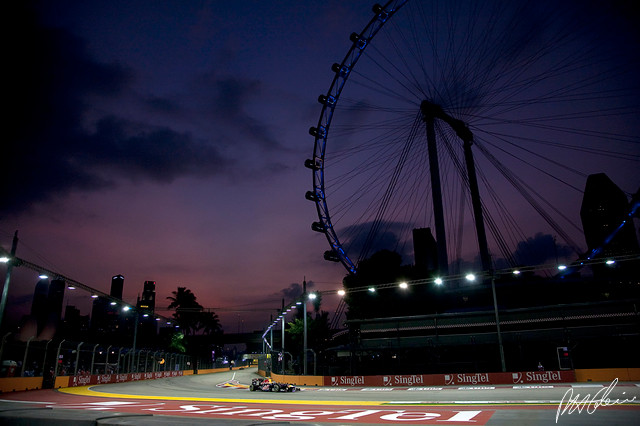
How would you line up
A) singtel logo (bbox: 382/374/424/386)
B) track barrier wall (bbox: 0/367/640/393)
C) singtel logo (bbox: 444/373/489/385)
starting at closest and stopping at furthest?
track barrier wall (bbox: 0/367/640/393), singtel logo (bbox: 444/373/489/385), singtel logo (bbox: 382/374/424/386)

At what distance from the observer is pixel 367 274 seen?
79812mm

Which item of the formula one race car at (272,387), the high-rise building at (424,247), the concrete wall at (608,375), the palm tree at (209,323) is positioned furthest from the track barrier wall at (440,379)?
the high-rise building at (424,247)

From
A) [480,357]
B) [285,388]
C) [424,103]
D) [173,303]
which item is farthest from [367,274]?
[173,303]

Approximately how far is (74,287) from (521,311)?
168 ft

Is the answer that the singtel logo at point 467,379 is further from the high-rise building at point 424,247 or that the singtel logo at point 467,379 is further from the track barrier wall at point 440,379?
the high-rise building at point 424,247

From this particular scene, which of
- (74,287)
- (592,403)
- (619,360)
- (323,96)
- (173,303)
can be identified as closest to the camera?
(592,403)

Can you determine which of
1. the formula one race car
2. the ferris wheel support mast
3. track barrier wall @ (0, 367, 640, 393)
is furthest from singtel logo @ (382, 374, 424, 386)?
the ferris wheel support mast

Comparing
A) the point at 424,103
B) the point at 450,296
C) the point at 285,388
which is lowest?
the point at 285,388

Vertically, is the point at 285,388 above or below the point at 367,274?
below

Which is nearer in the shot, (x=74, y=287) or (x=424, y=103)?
(x=74, y=287)

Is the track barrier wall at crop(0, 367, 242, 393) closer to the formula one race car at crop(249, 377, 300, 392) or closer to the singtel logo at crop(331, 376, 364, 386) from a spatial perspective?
the formula one race car at crop(249, 377, 300, 392)

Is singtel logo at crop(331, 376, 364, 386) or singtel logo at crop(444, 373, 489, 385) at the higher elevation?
singtel logo at crop(444, 373, 489, 385)

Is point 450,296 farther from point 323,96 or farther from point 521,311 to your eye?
point 323,96

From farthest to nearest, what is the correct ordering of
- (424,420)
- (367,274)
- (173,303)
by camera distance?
(173,303), (367,274), (424,420)
